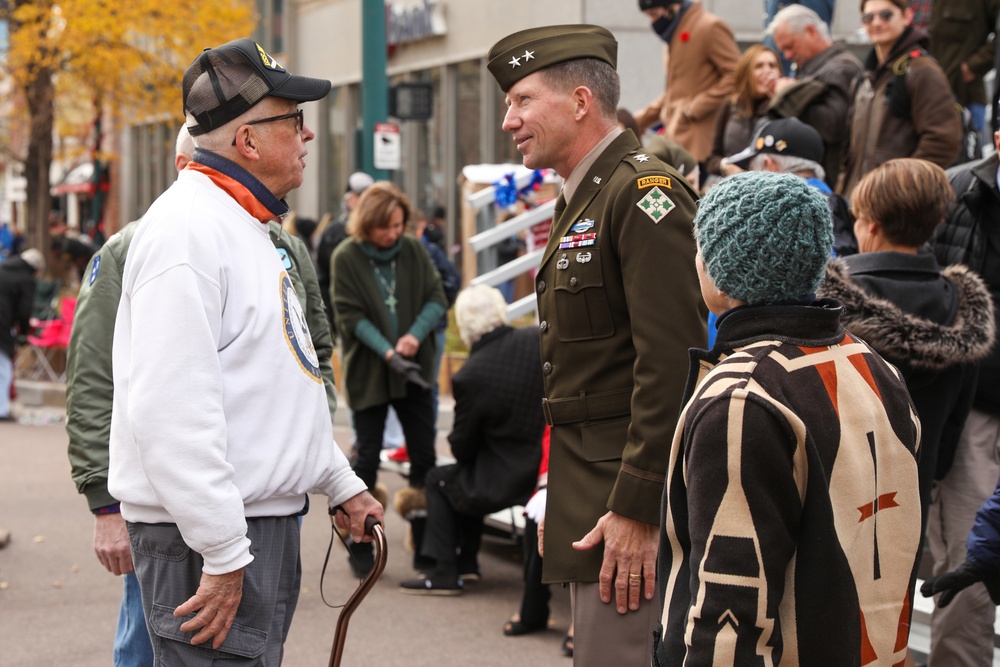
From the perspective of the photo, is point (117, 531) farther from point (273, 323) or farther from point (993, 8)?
point (993, 8)

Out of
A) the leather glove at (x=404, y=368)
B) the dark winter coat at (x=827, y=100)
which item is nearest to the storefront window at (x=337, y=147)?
the leather glove at (x=404, y=368)

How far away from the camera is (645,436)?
2.88 metres

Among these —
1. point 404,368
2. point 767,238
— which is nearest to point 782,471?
point 767,238

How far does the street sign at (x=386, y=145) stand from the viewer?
41.1 ft

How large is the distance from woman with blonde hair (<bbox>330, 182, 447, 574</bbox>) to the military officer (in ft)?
11.9

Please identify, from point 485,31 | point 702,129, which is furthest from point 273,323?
point 485,31

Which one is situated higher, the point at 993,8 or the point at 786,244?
the point at 993,8

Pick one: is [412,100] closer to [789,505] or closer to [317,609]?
[317,609]

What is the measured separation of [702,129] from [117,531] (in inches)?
236

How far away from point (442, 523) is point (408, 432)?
2.86ft

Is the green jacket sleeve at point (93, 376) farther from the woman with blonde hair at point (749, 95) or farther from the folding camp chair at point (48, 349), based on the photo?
the folding camp chair at point (48, 349)

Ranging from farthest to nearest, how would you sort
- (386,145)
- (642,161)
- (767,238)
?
(386,145) → (642,161) → (767,238)

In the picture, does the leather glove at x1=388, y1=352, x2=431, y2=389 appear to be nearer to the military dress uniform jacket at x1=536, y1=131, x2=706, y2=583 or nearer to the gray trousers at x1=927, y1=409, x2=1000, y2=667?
the gray trousers at x1=927, y1=409, x2=1000, y2=667

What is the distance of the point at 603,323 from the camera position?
3059mm
